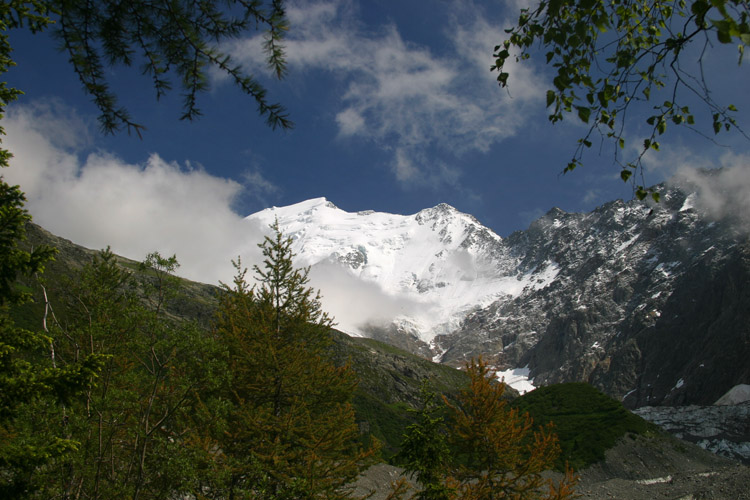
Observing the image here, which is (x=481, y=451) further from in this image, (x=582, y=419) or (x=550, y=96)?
(x=582, y=419)

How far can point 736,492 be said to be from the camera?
37438mm

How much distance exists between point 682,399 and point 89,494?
188m

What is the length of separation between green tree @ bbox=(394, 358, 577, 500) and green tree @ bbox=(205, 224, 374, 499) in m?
3.24

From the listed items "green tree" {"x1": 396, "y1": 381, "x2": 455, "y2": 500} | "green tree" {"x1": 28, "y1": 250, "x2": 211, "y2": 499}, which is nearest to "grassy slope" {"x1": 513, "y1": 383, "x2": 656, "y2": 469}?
"green tree" {"x1": 396, "y1": 381, "x2": 455, "y2": 500}

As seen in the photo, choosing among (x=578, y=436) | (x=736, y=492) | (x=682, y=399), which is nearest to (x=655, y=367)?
(x=682, y=399)

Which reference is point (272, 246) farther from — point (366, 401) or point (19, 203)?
point (366, 401)

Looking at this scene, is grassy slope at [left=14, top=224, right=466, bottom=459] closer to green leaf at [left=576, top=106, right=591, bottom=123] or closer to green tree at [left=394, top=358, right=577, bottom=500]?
green tree at [left=394, top=358, right=577, bottom=500]

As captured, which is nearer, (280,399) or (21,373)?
(21,373)

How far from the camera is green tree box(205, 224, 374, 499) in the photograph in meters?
12.4

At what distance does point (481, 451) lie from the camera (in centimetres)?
1806

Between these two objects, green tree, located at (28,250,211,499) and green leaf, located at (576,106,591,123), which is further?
green tree, located at (28,250,211,499)

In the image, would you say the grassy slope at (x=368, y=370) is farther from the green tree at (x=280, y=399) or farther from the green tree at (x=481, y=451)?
the green tree at (x=280, y=399)

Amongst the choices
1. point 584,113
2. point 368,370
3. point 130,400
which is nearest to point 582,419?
point 368,370

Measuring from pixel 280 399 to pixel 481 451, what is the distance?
8.71m
